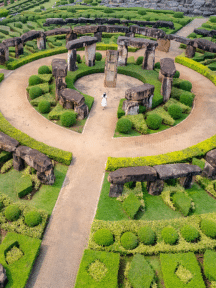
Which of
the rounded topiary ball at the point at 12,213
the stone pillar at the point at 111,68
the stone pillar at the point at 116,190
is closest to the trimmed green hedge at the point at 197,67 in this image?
the stone pillar at the point at 111,68

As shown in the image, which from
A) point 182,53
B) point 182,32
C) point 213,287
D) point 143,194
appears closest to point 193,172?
point 143,194

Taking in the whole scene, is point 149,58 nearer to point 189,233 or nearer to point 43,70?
point 43,70

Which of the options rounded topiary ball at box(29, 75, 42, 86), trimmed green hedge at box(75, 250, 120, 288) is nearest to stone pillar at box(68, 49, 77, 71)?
rounded topiary ball at box(29, 75, 42, 86)

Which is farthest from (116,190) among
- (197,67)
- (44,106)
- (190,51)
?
(190,51)

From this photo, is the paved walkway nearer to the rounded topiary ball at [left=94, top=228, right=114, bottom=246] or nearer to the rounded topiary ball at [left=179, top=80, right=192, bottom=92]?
the rounded topiary ball at [left=94, top=228, right=114, bottom=246]

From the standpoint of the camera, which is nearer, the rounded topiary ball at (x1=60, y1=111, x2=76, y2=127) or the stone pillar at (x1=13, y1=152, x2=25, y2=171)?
the stone pillar at (x1=13, y1=152, x2=25, y2=171)

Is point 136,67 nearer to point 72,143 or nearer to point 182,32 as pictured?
point 72,143

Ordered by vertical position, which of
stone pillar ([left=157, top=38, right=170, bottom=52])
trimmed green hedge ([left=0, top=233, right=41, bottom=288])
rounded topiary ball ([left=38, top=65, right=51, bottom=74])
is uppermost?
stone pillar ([left=157, top=38, right=170, bottom=52])
